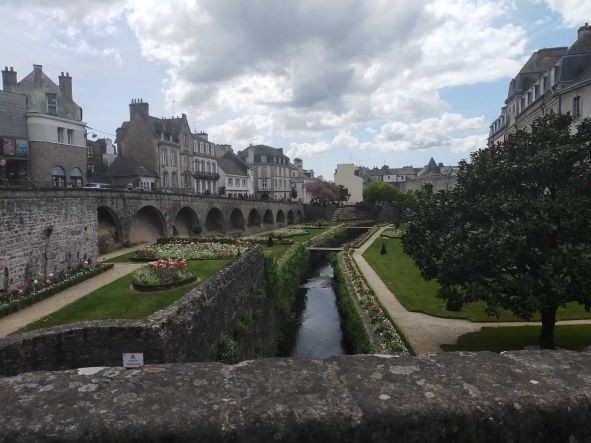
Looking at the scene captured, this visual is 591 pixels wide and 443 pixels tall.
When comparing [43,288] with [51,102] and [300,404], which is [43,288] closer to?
[300,404]

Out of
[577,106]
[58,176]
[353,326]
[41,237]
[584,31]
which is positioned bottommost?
[353,326]

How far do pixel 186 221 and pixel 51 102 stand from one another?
56.2 feet

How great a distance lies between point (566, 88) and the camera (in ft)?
108

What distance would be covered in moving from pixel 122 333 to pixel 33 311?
899 cm

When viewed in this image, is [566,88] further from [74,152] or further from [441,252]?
[74,152]

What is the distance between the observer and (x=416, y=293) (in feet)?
74.6

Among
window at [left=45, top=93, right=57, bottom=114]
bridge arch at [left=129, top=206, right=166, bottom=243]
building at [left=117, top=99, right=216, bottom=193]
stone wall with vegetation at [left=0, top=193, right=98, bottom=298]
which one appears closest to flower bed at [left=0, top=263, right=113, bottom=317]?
stone wall with vegetation at [left=0, top=193, right=98, bottom=298]

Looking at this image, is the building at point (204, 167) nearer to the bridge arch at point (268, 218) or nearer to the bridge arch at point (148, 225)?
the bridge arch at point (268, 218)

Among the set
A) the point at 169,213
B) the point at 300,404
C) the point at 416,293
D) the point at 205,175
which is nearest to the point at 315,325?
the point at 416,293

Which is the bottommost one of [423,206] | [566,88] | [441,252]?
[441,252]

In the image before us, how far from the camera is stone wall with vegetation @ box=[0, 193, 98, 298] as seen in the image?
17.7 meters

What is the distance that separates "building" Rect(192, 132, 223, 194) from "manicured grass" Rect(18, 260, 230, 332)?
49.1 metres

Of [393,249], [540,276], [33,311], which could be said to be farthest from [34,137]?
[540,276]

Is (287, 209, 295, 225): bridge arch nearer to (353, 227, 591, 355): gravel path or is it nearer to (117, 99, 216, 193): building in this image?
(117, 99, 216, 193): building
